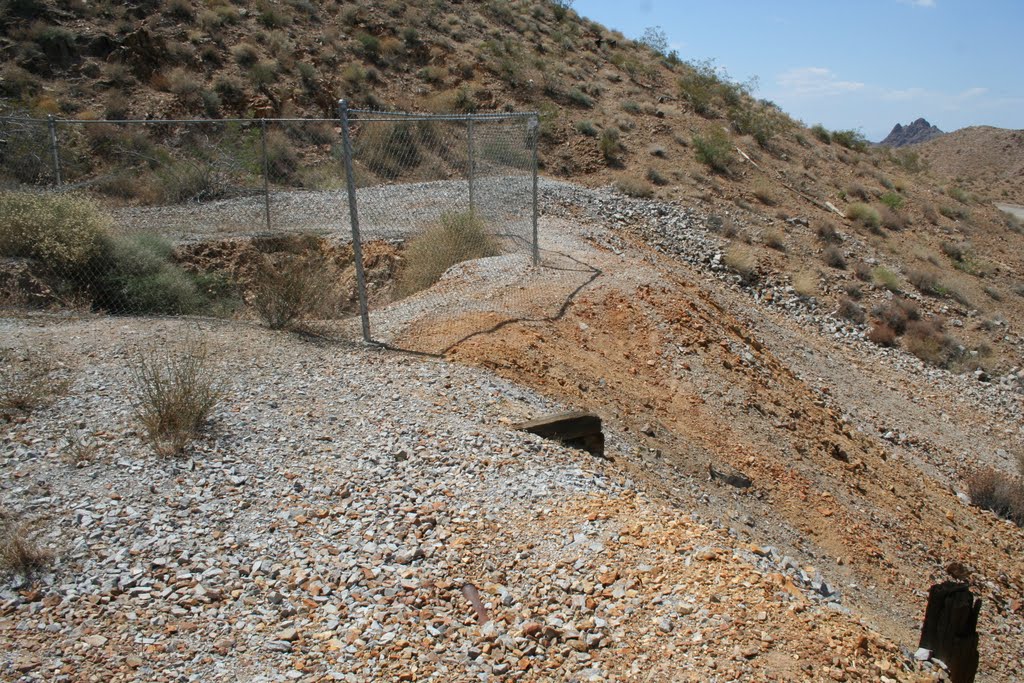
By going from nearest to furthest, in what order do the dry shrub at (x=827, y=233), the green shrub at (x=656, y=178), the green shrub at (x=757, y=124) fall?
the dry shrub at (x=827, y=233) → the green shrub at (x=656, y=178) → the green shrub at (x=757, y=124)

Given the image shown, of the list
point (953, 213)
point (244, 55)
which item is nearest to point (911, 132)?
point (953, 213)

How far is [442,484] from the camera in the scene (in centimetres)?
529

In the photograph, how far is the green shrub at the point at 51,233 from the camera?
9398mm

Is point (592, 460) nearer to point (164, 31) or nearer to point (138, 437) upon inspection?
point (138, 437)

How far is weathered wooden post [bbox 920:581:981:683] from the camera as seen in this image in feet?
15.3

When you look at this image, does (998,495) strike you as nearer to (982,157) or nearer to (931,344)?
(931,344)

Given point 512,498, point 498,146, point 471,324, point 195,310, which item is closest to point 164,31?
point 498,146

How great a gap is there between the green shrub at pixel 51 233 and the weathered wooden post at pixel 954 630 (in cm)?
907

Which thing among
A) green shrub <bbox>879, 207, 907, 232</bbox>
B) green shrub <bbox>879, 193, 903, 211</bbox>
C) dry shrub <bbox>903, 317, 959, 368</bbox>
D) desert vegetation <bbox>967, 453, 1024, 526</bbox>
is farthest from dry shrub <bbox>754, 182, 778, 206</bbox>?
desert vegetation <bbox>967, 453, 1024, 526</bbox>

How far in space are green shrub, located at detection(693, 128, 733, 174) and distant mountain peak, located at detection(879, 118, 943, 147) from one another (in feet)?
303

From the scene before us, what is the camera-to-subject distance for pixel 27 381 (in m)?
6.17

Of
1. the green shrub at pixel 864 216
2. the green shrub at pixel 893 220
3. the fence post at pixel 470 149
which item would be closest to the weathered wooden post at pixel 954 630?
the fence post at pixel 470 149

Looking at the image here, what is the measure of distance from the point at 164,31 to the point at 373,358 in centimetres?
1947

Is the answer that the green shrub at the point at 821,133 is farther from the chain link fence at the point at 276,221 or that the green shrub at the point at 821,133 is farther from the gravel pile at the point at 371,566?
the gravel pile at the point at 371,566
